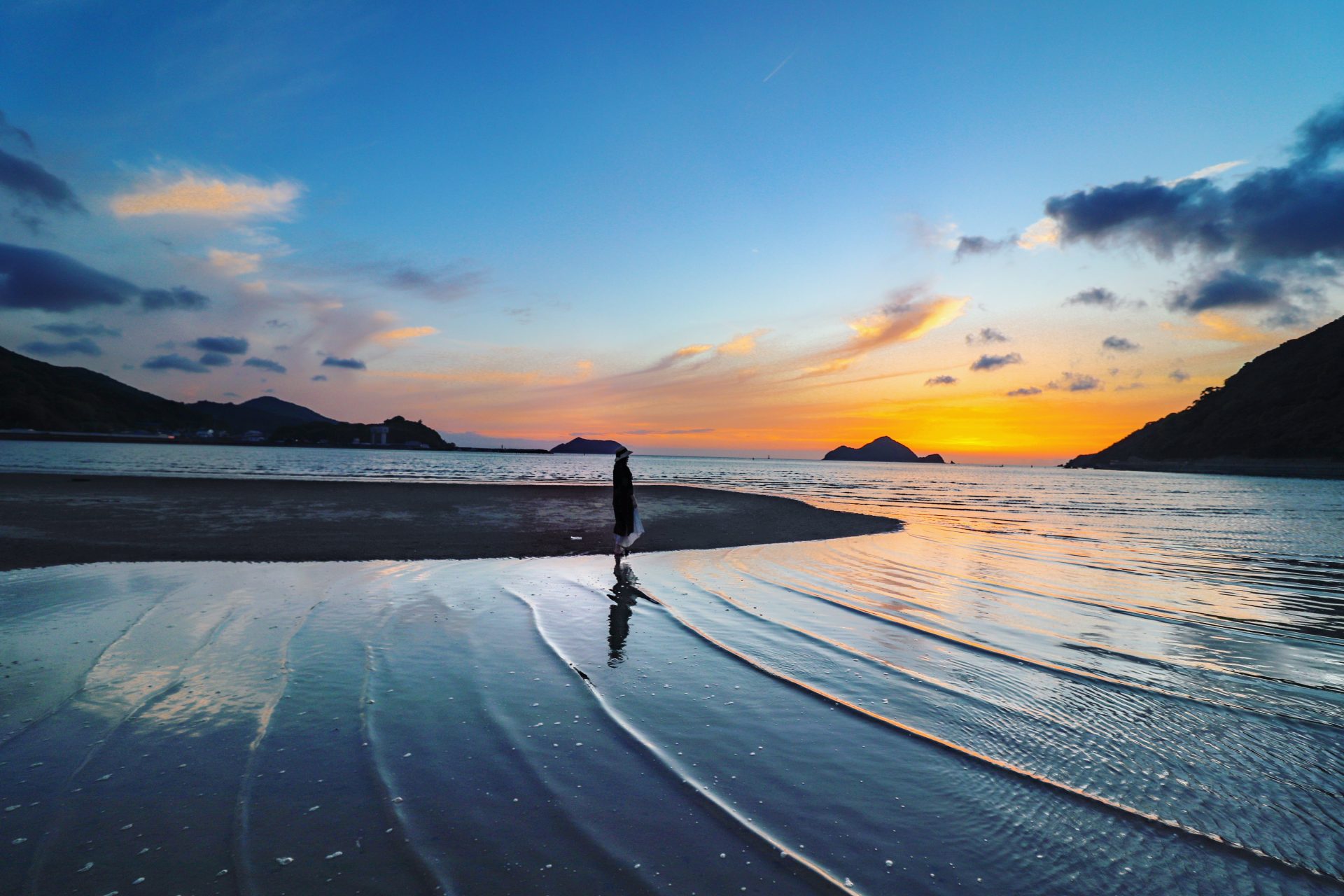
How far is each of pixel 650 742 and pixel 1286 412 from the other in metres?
237

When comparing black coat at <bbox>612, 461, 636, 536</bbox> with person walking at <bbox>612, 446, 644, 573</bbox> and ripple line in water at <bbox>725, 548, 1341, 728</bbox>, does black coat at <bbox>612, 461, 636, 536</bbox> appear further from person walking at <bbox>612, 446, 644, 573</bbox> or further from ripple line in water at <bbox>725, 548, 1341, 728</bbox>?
ripple line in water at <bbox>725, 548, 1341, 728</bbox>

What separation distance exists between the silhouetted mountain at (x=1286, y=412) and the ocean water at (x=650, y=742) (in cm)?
20678

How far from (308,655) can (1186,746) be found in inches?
352

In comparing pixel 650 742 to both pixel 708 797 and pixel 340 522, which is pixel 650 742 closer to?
pixel 708 797

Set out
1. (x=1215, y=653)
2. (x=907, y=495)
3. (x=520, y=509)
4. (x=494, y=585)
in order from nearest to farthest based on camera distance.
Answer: (x=1215, y=653) → (x=494, y=585) → (x=520, y=509) → (x=907, y=495)

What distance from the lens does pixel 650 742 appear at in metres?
5.28

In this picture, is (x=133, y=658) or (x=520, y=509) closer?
(x=133, y=658)

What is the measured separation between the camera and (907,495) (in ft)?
184

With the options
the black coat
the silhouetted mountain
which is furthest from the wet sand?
the silhouetted mountain

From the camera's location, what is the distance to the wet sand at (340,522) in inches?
625

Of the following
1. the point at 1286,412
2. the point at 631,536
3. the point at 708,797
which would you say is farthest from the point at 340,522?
the point at 1286,412

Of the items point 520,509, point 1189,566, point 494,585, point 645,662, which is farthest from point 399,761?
point 520,509

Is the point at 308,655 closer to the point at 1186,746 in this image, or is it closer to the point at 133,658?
the point at 133,658

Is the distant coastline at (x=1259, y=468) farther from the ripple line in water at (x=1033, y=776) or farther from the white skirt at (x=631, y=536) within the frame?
the ripple line in water at (x=1033, y=776)
